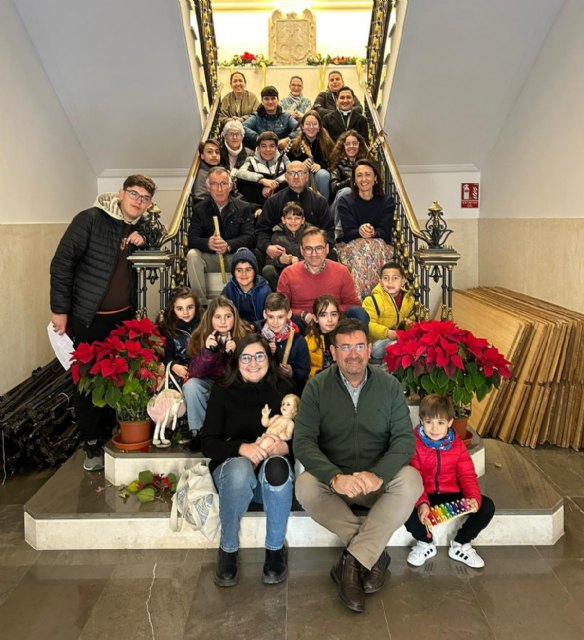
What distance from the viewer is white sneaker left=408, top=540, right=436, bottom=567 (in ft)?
9.22

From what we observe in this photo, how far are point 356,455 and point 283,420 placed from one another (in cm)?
37

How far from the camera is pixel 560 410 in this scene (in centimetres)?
439

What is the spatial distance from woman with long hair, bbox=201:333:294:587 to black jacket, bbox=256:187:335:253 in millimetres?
2191

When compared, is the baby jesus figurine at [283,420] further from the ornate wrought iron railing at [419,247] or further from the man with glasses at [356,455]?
the ornate wrought iron railing at [419,247]

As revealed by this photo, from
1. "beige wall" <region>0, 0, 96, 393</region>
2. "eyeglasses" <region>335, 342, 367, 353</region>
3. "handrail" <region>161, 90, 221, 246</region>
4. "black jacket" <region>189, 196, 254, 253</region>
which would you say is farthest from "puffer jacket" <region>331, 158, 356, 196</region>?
"eyeglasses" <region>335, 342, 367, 353</region>

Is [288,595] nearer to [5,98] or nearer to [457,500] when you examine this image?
[457,500]

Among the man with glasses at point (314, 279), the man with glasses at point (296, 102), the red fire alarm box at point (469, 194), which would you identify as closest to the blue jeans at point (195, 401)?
the man with glasses at point (314, 279)

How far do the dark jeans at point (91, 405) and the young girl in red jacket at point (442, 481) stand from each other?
5.74ft

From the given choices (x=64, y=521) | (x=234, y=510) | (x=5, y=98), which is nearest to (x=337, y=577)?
(x=234, y=510)

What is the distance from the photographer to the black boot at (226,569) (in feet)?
8.75

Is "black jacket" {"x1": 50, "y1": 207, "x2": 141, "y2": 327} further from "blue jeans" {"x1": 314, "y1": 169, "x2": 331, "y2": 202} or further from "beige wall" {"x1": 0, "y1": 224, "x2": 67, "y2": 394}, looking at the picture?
"blue jeans" {"x1": 314, "y1": 169, "x2": 331, "y2": 202}

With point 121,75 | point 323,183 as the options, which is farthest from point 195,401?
point 121,75

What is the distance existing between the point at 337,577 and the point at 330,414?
683mm

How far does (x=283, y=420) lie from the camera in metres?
2.95
